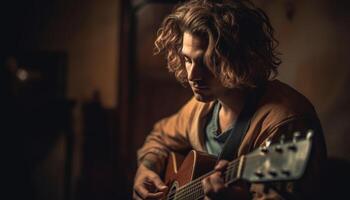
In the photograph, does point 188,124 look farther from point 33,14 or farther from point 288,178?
point 33,14

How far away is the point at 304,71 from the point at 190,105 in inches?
19.2

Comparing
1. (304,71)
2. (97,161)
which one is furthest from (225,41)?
(97,161)

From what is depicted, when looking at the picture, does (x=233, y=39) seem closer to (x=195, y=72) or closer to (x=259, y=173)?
(x=195, y=72)

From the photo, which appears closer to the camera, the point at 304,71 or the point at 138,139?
the point at 304,71

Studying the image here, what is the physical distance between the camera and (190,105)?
76.8 inches

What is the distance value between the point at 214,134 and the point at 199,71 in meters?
0.28

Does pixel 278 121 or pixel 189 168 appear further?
pixel 189 168

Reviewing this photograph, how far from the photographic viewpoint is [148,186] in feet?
6.12

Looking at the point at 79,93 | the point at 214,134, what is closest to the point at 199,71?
the point at 214,134

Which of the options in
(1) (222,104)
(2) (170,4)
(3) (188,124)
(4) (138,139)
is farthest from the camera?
(4) (138,139)

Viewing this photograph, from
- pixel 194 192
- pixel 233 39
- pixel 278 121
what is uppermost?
pixel 233 39

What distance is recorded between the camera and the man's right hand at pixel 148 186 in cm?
178

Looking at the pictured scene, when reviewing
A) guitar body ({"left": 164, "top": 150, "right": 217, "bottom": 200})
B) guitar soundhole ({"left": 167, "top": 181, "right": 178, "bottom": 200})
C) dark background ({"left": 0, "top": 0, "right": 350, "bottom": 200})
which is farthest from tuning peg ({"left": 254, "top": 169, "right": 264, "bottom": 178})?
dark background ({"left": 0, "top": 0, "right": 350, "bottom": 200})

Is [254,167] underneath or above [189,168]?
above
